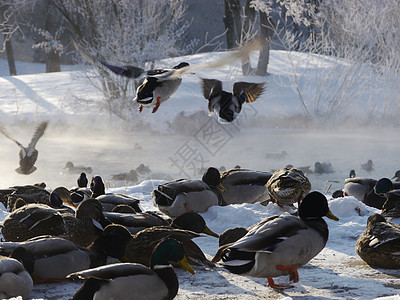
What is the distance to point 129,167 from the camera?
1641cm

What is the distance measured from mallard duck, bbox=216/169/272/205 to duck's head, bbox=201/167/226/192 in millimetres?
107

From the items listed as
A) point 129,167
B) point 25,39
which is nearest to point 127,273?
point 129,167

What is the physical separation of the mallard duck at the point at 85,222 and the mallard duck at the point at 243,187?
2.36m

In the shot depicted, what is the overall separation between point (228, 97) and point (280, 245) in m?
2.90

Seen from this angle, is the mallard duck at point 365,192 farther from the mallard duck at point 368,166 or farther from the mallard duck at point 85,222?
the mallard duck at point 368,166

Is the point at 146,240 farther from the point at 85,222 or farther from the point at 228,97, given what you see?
the point at 228,97

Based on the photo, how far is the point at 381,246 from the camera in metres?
5.01

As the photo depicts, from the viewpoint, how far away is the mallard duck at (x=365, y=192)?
8.34 m

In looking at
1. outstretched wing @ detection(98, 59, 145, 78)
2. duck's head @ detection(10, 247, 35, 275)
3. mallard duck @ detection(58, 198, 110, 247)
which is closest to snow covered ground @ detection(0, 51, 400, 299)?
outstretched wing @ detection(98, 59, 145, 78)

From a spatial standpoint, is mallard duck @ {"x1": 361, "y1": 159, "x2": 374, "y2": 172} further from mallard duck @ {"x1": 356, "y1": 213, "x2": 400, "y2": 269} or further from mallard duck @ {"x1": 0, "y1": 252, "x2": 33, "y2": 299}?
mallard duck @ {"x1": 0, "y1": 252, "x2": 33, "y2": 299}

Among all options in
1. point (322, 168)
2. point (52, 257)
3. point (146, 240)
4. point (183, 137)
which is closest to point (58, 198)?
point (146, 240)

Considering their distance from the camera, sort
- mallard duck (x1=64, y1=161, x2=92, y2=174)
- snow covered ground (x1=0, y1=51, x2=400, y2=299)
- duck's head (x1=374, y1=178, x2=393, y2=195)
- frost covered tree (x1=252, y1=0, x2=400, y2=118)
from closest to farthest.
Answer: duck's head (x1=374, y1=178, x2=393, y2=195), mallard duck (x1=64, y1=161, x2=92, y2=174), snow covered ground (x1=0, y1=51, x2=400, y2=299), frost covered tree (x1=252, y1=0, x2=400, y2=118)

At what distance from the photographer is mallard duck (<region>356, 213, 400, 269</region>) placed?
497 cm

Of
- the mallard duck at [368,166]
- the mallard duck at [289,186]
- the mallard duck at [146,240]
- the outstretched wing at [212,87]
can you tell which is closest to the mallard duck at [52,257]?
the mallard duck at [146,240]
